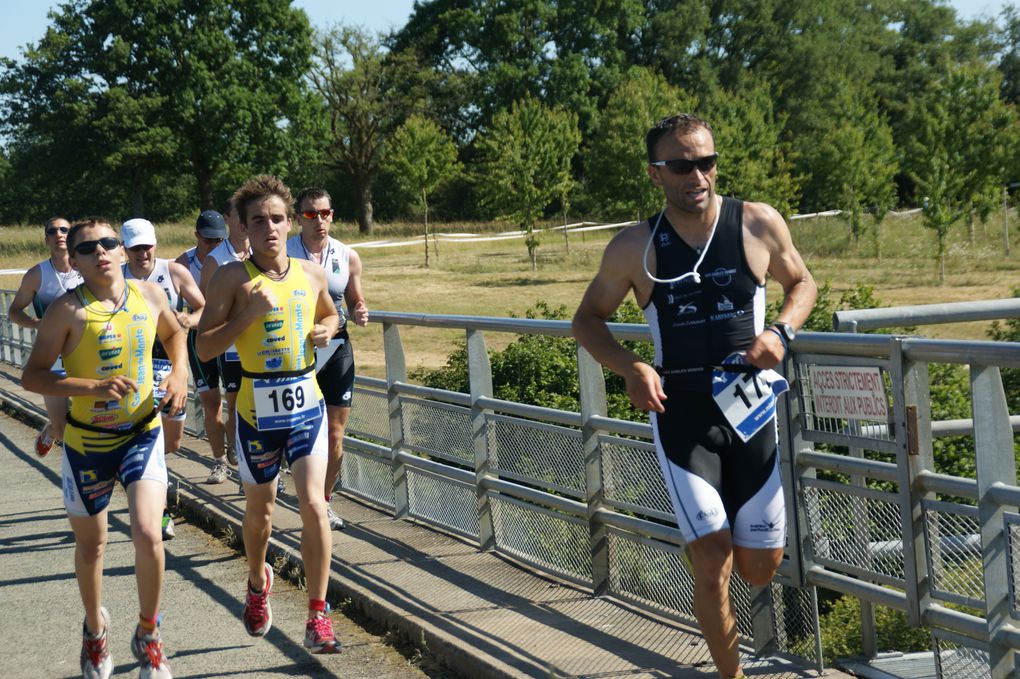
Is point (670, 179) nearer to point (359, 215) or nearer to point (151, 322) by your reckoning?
point (151, 322)

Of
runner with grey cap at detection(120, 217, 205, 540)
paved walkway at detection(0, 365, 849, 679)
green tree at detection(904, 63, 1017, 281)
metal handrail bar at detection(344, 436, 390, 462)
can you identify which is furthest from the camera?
green tree at detection(904, 63, 1017, 281)

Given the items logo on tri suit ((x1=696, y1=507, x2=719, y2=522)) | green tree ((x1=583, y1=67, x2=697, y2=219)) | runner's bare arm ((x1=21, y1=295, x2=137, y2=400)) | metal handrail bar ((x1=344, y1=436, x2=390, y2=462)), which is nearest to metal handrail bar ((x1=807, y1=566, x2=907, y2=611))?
logo on tri suit ((x1=696, y1=507, x2=719, y2=522))

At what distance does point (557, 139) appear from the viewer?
193 ft

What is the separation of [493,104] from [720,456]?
84.9 metres

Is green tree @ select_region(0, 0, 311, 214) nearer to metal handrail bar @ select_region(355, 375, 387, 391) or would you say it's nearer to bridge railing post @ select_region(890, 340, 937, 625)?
metal handrail bar @ select_region(355, 375, 387, 391)

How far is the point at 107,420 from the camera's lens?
5.72 m

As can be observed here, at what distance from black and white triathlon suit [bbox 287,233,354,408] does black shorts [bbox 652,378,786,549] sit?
13.2 ft

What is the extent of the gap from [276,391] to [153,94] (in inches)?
2561

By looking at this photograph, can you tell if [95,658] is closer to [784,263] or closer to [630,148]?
[784,263]

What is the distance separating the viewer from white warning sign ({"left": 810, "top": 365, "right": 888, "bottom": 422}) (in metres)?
4.48

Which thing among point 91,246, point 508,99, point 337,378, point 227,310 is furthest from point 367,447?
point 508,99

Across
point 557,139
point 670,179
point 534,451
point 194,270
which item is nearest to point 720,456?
point 670,179

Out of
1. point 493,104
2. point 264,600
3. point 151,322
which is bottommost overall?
point 264,600

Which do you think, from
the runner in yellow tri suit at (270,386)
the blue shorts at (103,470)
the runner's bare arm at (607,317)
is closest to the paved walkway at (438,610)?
the runner in yellow tri suit at (270,386)
